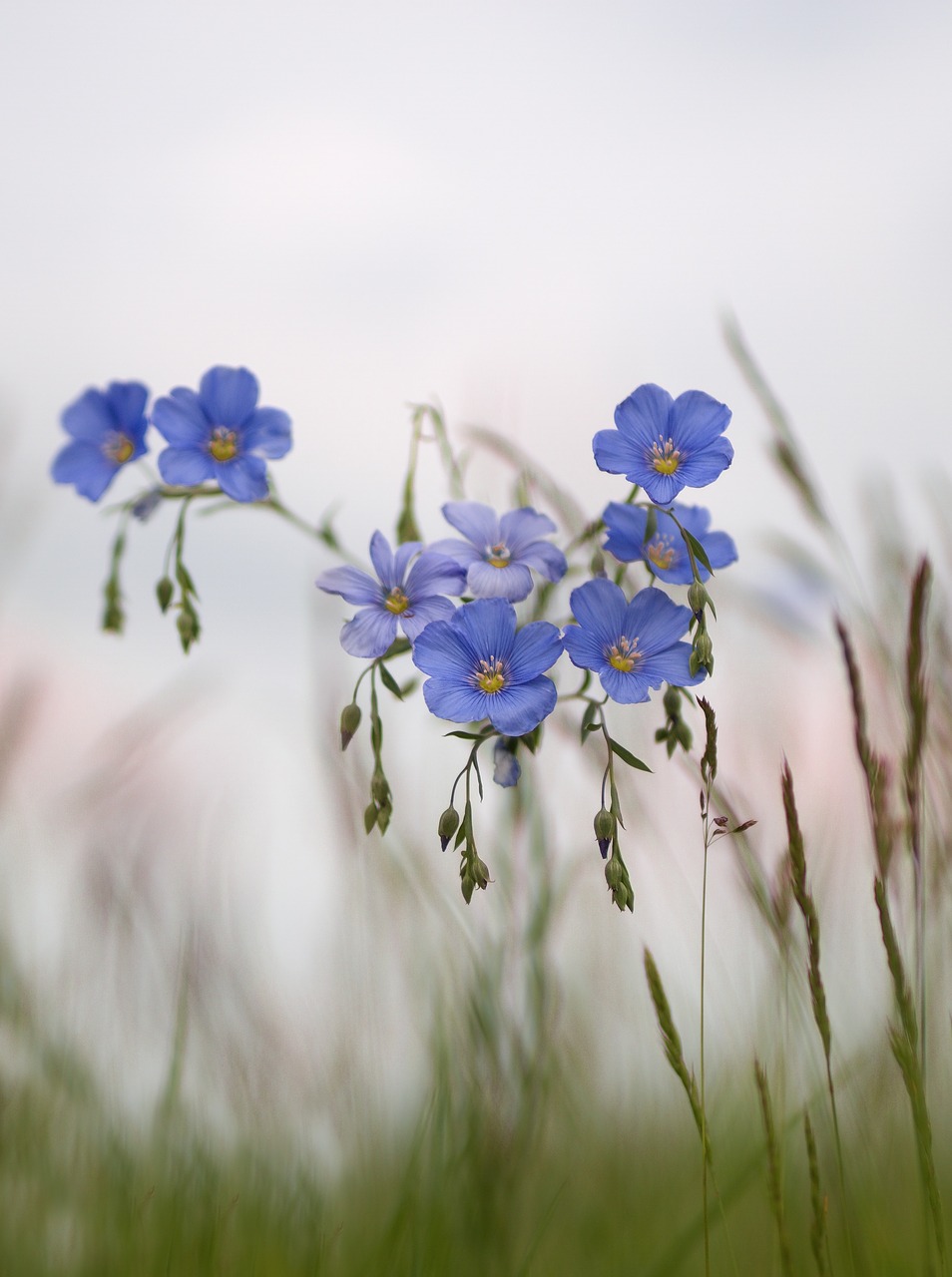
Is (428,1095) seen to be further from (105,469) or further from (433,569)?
(105,469)

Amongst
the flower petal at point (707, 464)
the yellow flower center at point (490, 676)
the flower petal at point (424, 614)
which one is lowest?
the yellow flower center at point (490, 676)

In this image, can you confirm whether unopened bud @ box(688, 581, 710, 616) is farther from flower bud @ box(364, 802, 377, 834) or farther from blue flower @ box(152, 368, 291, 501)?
blue flower @ box(152, 368, 291, 501)

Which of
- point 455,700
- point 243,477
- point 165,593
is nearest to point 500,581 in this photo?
point 455,700

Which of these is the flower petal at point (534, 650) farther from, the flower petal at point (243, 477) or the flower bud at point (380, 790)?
the flower petal at point (243, 477)

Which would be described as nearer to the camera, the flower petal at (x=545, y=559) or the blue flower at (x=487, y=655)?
the blue flower at (x=487, y=655)

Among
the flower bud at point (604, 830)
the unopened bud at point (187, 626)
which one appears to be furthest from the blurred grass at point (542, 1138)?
the unopened bud at point (187, 626)

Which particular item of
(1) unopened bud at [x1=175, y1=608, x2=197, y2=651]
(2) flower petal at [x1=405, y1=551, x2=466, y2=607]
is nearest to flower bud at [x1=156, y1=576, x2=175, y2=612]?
(1) unopened bud at [x1=175, y1=608, x2=197, y2=651]
